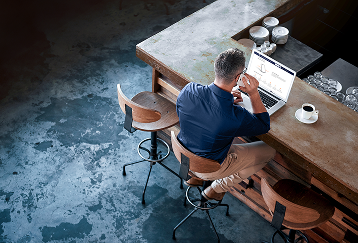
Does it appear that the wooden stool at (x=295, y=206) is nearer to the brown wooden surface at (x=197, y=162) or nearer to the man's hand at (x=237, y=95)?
the brown wooden surface at (x=197, y=162)

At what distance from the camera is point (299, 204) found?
2.68 metres

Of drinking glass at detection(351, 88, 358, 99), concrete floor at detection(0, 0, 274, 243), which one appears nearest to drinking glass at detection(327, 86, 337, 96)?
drinking glass at detection(351, 88, 358, 99)

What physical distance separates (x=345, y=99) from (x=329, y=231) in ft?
3.55

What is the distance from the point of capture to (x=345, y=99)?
3271 mm

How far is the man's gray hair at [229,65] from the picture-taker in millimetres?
2404

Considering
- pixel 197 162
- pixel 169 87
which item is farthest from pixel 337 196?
pixel 169 87

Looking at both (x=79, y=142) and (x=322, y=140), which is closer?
(x=322, y=140)

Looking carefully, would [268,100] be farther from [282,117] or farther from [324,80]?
[324,80]

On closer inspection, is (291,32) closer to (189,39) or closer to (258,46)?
(258,46)

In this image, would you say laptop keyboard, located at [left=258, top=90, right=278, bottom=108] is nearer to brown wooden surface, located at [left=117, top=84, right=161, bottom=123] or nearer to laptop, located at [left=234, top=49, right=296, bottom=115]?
laptop, located at [left=234, top=49, right=296, bottom=115]

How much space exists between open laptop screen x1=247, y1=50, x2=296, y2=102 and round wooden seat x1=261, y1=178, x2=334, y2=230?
26.1 inches

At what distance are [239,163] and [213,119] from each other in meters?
0.56

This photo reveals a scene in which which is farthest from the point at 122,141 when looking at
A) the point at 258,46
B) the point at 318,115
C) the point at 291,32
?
the point at 291,32

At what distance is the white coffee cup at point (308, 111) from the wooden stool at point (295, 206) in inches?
19.0
